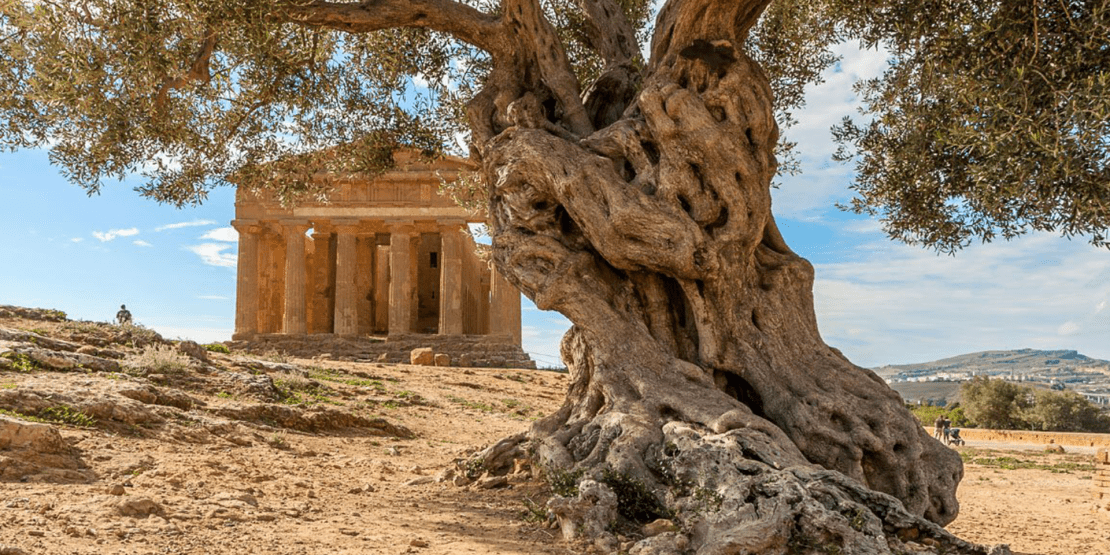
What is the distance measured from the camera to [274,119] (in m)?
10.7

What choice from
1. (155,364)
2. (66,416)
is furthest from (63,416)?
(155,364)

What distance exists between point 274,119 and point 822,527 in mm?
8402

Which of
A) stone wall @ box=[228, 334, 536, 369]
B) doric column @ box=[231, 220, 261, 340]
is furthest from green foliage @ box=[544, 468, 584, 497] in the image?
doric column @ box=[231, 220, 261, 340]

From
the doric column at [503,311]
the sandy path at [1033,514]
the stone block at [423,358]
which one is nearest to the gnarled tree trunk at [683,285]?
the sandy path at [1033,514]

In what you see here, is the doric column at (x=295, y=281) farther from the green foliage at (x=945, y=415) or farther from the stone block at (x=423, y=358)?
the green foliage at (x=945, y=415)

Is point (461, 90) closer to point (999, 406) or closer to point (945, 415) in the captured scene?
point (945, 415)

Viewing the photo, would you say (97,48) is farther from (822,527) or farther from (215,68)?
(822,527)

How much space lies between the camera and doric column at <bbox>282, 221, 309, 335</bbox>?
1257 inches

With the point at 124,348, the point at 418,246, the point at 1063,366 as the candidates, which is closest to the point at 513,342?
the point at 418,246

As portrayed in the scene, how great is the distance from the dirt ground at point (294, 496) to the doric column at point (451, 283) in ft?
55.9

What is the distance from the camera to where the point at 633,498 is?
Answer: 591 cm

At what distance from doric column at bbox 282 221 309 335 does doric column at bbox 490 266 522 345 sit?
7269 mm

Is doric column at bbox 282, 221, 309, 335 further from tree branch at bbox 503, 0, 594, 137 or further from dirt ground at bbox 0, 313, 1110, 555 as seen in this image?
tree branch at bbox 503, 0, 594, 137

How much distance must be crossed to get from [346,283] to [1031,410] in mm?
28563
